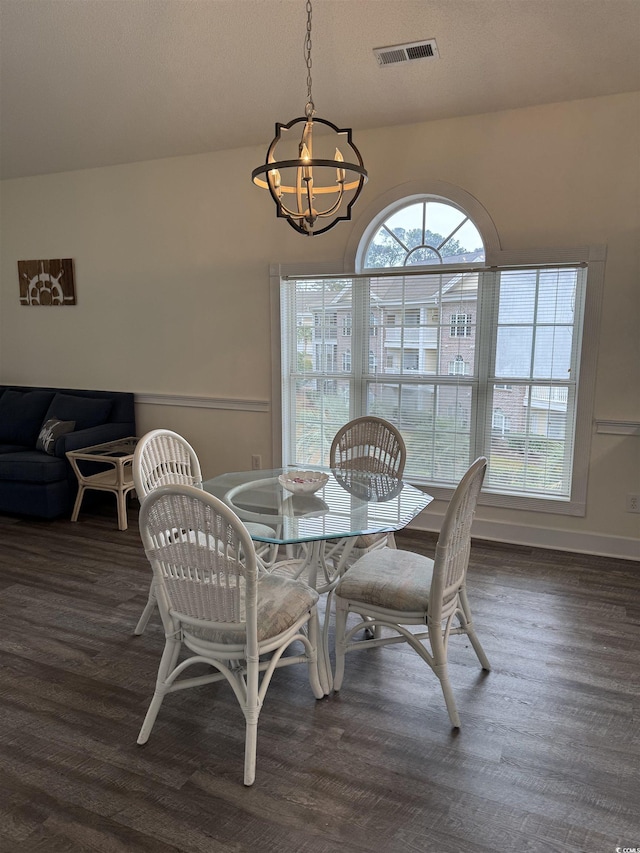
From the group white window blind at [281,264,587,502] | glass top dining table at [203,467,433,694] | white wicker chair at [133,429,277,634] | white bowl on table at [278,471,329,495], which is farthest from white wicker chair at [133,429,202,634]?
white window blind at [281,264,587,502]

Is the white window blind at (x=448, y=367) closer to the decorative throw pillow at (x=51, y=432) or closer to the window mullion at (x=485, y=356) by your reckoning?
the window mullion at (x=485, y=356)

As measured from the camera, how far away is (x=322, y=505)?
2473 mm

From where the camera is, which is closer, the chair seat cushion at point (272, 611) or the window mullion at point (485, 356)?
the chair seat cushion at point (272, 611)

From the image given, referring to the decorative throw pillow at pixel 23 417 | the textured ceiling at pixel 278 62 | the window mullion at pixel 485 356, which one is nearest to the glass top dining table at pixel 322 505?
the window mullion at pixel 485 356

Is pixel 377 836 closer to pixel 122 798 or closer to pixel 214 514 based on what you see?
pixel 122 798

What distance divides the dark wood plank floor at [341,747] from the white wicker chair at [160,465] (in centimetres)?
51

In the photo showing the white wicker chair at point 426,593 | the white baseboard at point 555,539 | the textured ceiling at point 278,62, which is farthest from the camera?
the white baseboard at point 555,539

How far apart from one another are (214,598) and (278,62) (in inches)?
123

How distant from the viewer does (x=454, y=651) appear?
263cm

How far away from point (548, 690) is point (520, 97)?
3202 millimetres

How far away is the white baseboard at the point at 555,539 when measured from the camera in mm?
3646

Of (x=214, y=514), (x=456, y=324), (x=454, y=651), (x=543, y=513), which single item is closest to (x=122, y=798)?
(x=214, y=514)

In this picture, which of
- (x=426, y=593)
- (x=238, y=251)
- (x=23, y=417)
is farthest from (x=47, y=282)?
(x=426, y=593)

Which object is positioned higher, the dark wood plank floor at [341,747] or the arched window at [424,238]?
the arched window at [424,238]
